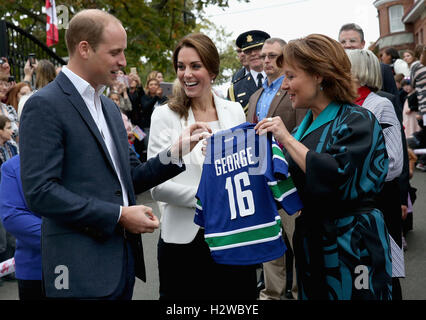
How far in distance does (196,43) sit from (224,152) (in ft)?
2.95

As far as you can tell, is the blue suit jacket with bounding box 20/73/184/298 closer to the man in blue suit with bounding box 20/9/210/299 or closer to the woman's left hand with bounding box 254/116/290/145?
the man in blue suit with bounding box 20/9/210/299

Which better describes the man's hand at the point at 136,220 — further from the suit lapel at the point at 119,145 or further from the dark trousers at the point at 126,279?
the suit lapel at the point at 119,145

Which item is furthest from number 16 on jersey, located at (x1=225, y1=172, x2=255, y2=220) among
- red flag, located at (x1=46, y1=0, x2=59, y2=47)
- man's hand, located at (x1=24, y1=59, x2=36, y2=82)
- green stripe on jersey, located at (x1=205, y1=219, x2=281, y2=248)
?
red flag, located at (x1=46, y1=0, x2=59, y2=47)

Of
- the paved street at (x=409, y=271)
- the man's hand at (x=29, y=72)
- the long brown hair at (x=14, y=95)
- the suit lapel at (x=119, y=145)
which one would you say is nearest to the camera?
the suit lapel at (x=119, y=145)

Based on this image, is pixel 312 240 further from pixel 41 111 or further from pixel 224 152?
pixel 41 111

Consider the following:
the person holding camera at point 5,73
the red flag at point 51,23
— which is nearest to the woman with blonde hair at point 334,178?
the person holding camera at point 5,73

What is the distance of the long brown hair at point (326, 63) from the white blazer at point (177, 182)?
0.83 meters

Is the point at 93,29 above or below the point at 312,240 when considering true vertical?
above

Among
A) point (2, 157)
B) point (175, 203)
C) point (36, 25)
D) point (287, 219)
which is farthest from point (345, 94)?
point (36, 25)

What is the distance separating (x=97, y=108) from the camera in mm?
2688

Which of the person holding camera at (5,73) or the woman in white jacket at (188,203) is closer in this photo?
the woman in white jacket at (188,203)

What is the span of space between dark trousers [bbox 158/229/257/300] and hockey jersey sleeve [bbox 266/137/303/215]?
0.71 metres

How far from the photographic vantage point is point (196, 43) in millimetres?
3510

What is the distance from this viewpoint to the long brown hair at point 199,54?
3521 mm
